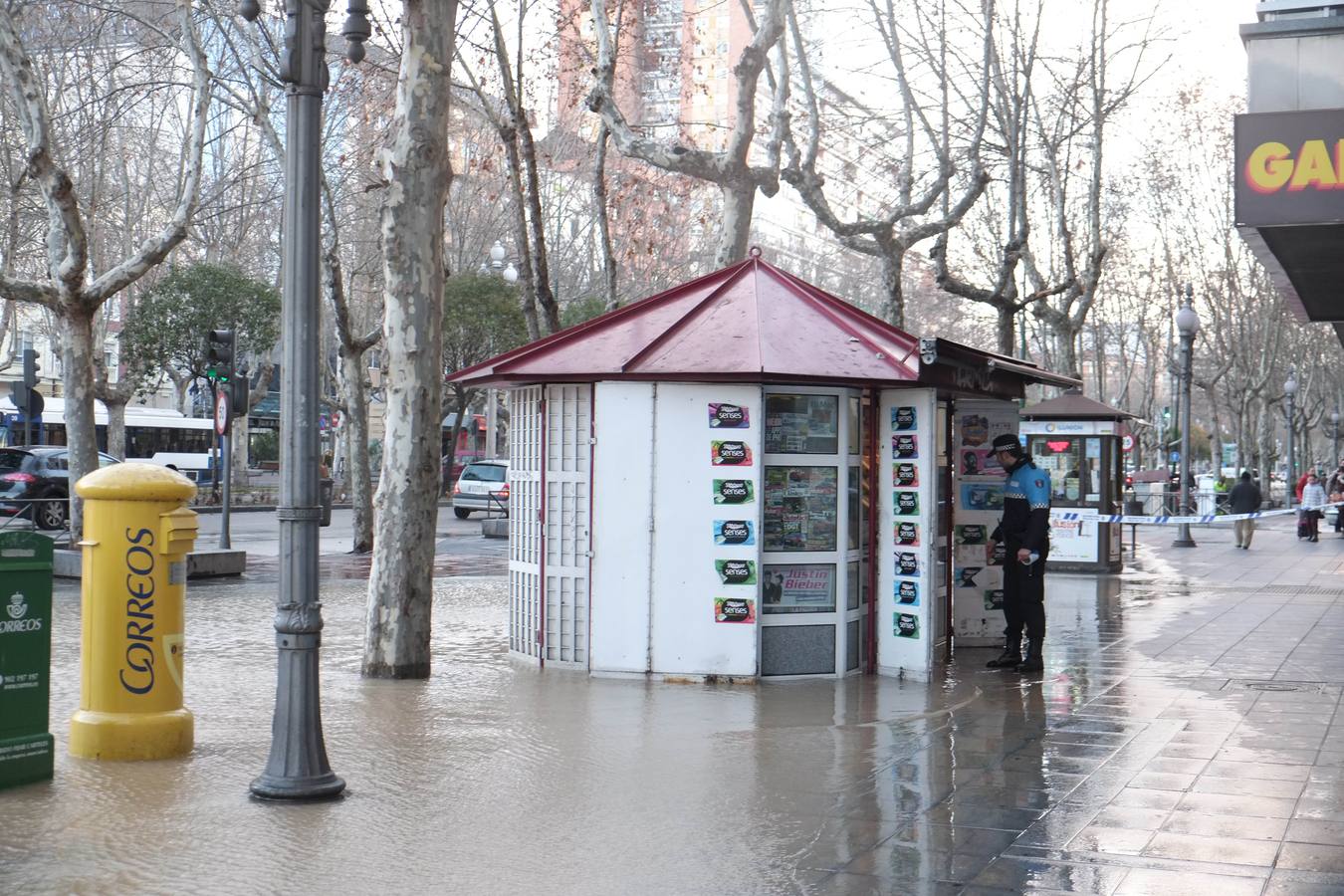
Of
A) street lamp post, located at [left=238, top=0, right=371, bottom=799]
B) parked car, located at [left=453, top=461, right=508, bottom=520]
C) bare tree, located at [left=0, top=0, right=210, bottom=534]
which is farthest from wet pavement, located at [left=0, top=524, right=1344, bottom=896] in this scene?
parked car, located at [left=453, top=461, right=508, bottom=520]

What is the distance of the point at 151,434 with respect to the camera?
1984 inches

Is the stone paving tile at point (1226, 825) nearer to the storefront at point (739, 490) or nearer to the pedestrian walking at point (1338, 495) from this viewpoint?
the storefront at point (739, 490)

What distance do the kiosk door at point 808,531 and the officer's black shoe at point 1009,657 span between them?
4.73 feet

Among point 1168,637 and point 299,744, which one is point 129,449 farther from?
point 299,744

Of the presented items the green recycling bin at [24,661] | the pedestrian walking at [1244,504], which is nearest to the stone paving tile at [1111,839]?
the green recycling bin at [24,661]

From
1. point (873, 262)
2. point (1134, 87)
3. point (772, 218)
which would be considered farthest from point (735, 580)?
point (772, 218)

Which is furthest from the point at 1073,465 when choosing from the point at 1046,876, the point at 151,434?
the point at 151,434

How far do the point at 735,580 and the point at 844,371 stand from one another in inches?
65.6

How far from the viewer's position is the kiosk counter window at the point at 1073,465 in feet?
73.7

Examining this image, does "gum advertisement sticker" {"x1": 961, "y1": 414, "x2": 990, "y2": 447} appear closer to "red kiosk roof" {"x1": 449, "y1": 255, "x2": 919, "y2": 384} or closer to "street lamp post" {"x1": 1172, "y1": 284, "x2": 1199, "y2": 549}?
"red kiosk roof" {"x1": 449, "y1": 255, "x2": 919, "y2": 384}

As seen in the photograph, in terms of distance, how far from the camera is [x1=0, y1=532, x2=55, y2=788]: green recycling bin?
22.0 feet

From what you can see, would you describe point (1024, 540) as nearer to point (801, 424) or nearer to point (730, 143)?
point (801, 424)

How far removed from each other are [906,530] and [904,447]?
610mm

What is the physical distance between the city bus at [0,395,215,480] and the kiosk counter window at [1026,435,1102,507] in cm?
3139
